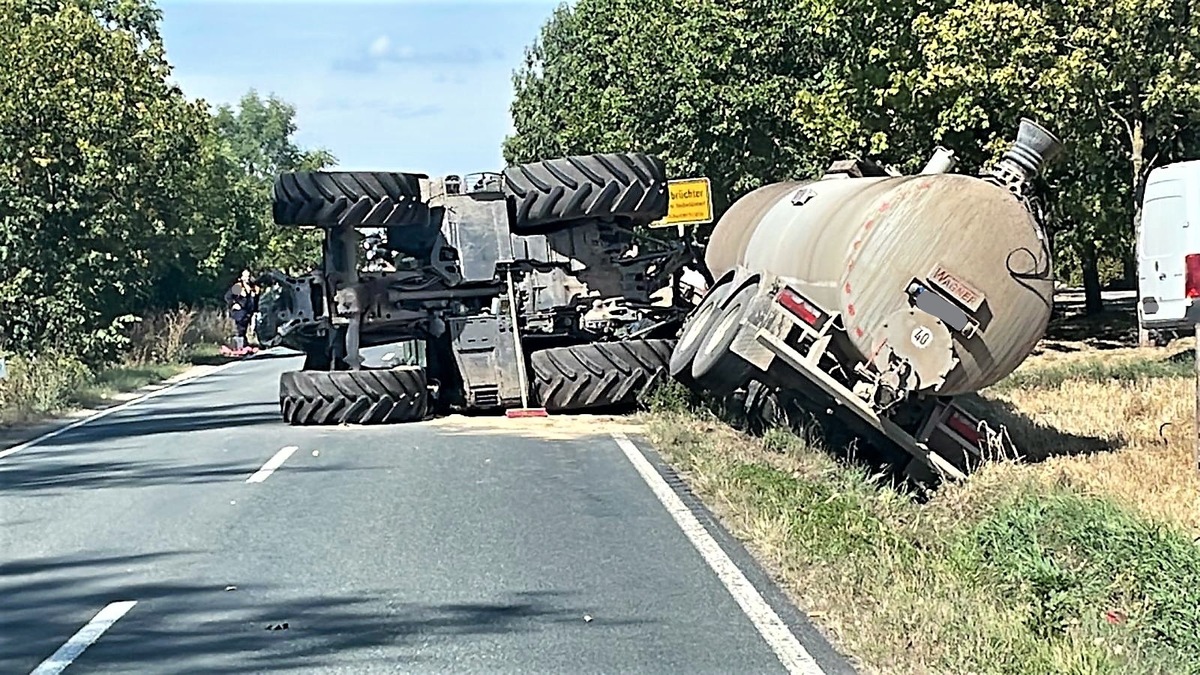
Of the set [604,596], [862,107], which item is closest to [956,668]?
[604,596]

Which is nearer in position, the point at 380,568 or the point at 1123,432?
the point at 380,568

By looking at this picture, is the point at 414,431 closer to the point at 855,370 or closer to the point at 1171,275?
the point at 855,370

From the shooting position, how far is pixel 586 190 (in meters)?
18.6

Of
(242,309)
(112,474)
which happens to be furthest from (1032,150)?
(242,309)

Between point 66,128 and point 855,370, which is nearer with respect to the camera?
point 855,370

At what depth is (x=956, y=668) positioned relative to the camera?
7.12 metres

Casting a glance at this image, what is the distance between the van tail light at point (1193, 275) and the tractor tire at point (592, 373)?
6364mm

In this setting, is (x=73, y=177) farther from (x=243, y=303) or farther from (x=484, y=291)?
(x=484, y=291)

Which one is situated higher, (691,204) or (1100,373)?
(691,204)

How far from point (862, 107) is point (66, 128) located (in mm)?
14771

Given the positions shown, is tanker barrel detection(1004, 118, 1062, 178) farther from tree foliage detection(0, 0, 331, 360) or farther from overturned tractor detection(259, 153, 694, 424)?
tree foliage detection(0, 0, 331, 360)

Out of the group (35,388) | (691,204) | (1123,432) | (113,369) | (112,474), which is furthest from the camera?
(113,369)

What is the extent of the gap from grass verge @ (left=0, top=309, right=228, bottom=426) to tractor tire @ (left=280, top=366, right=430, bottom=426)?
465 centimetres

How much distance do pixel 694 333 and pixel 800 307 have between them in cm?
209
